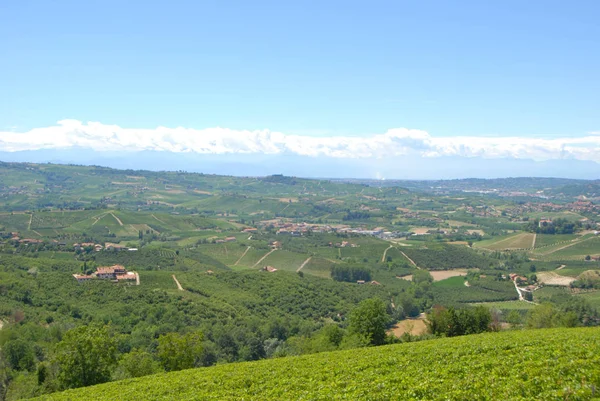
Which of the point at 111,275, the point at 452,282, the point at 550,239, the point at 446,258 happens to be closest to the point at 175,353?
the point at 111,275

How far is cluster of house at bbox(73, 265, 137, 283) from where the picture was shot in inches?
2951

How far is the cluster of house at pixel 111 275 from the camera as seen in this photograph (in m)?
74.9

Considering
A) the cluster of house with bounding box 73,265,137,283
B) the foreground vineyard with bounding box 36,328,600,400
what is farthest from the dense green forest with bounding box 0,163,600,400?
the foreground vineyard with bounding box 36,328,600,400

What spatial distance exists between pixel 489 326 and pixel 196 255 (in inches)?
3305

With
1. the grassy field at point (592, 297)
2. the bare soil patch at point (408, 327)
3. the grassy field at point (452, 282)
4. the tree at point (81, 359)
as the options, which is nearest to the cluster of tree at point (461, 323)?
the bare soil patch at point (408, 327)

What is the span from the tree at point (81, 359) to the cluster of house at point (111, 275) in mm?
44249

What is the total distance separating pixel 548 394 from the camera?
50.9 feet

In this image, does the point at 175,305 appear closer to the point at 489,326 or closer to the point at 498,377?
the point at 489,326

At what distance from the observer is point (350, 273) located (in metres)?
102

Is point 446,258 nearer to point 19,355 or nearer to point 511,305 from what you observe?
point 511,305

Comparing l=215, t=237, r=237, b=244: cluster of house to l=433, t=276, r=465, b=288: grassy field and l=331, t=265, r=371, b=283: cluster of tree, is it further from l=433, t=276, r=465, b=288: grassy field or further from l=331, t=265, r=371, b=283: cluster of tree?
l=433, t=276, r=465, b=288: grassy field

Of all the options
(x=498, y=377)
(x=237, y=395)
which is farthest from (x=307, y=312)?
(x=498, y=377)

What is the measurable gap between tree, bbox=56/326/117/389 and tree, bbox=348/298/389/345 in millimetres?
23988

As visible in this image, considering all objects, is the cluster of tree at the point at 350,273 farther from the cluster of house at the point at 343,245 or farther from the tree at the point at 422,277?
the cluster of house at the point at 343,245
